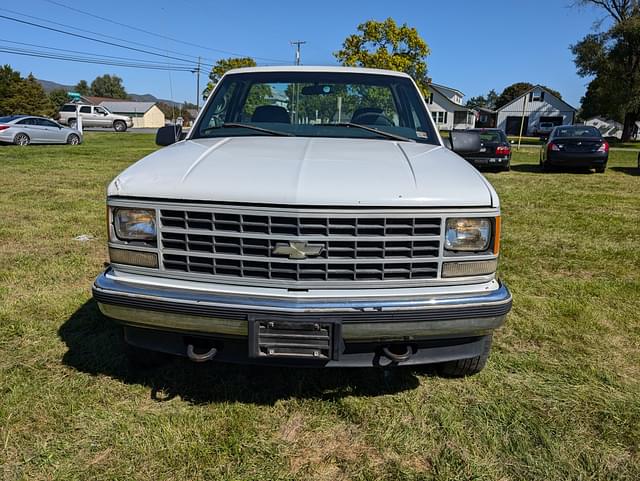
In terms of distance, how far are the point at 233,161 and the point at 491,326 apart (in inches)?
60.0

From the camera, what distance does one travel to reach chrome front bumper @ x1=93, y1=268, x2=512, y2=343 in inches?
86.5

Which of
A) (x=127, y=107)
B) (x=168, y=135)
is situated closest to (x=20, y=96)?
(x=127, y=107)

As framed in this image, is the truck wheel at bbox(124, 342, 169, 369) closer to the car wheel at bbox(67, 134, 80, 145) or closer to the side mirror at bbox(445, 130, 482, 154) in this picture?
the side mirror at bbox(445, 130, 482, 154)

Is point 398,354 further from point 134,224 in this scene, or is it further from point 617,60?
point 617,60

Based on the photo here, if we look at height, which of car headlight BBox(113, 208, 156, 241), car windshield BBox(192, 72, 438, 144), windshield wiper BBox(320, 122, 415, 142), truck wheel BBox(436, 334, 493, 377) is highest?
car windshield BBox(192, 72, 438, 144)

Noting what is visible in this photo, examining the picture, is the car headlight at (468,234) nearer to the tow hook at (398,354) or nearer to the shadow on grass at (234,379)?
the tow hook at (398,354)

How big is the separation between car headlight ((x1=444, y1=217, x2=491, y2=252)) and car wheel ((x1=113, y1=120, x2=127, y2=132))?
39.8 metres

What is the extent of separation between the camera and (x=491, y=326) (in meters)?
2.37

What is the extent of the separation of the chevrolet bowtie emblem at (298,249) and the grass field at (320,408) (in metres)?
0.94

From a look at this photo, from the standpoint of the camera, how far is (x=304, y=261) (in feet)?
7.29

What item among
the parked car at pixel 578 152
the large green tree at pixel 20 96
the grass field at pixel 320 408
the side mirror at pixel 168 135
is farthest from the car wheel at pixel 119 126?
the side mirror at pixel 168 135

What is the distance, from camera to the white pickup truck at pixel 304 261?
221 centimetres

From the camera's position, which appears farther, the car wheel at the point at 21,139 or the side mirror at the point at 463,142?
the car wheel at the point at 21,139

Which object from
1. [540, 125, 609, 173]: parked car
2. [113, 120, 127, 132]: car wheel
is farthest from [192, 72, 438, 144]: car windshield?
[113, 120, 127, 132]: car wheel
